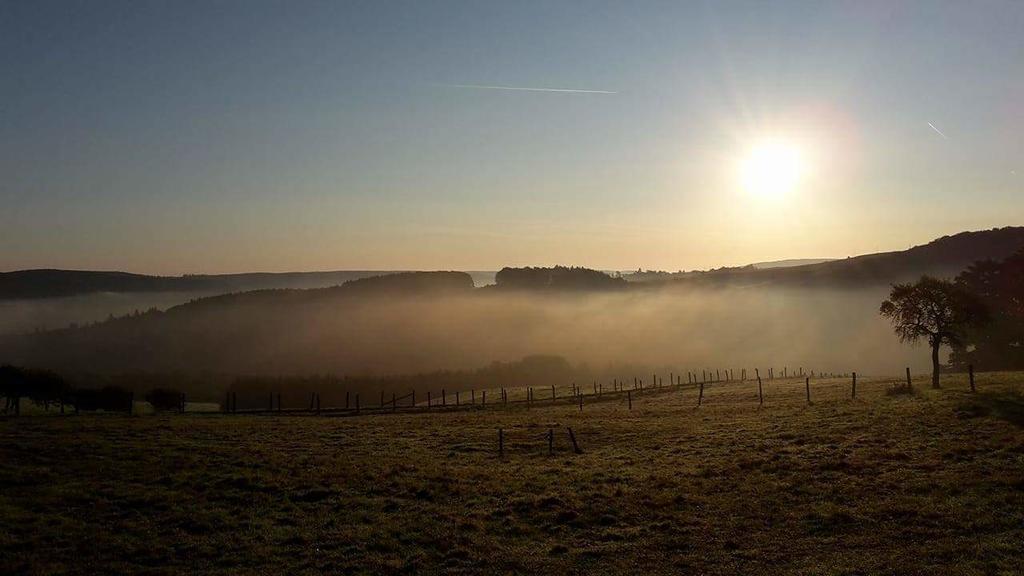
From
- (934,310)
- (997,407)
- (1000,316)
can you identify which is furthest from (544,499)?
(1000,316)

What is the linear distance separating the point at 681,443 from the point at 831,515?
52.2ft

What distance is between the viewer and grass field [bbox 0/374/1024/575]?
19156mm

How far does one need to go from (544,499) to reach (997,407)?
3057 cm

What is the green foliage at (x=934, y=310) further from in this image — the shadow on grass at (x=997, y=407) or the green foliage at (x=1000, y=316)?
the green foliage at (x=1000, y=316)

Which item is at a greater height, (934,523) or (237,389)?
(934,523)

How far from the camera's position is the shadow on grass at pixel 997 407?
115 ft

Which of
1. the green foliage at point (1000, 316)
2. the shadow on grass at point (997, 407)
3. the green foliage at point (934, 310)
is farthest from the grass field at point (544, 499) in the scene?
the green foliage at point (1000, 316)

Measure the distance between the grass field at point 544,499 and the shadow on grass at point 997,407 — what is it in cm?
19

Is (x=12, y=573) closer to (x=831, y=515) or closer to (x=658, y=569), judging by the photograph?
(x=658, y=569)

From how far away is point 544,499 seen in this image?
25750 millimetres

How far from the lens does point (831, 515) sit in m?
22.1

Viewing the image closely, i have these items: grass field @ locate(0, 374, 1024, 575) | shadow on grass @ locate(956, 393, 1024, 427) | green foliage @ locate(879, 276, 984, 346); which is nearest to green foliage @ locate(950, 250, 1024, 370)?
green foliage @ locate(879, 276, 984, 346)

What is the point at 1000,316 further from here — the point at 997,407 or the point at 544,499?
the point at 544,499

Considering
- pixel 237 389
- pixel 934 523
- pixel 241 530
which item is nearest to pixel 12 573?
pixel 241 530
